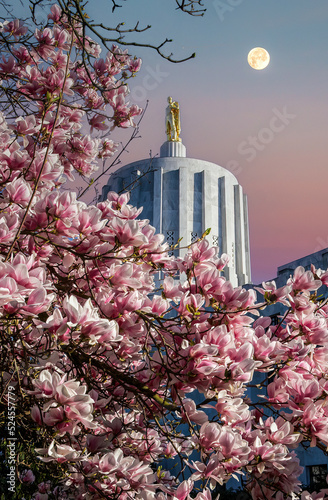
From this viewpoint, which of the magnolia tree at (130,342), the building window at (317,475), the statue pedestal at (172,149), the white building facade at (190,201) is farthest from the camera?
the statue pedestal at (172,149)

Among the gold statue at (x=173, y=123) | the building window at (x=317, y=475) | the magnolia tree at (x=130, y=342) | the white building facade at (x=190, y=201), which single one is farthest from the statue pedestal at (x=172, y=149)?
the magnolia tree at (x=130, y=342)

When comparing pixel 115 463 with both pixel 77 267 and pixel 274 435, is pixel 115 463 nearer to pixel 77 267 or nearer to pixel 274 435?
pixel 274 435

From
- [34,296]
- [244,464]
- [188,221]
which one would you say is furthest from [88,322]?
[188,221]

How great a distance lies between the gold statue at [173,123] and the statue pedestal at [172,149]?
1.21 ft

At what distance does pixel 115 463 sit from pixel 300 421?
0.91 m

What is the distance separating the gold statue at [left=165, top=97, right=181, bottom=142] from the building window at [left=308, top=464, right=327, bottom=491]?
23.1m

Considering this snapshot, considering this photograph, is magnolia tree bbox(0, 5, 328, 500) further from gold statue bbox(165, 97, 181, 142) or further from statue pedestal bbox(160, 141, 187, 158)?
gold statue bbox(165, 97, 181, 142)

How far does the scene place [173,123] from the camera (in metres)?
28.6

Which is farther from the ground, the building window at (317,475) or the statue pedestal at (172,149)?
the statue pedestal at (172,149)

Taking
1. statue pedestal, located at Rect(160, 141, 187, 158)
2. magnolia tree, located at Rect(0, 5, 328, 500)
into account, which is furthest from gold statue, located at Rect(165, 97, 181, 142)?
magnolia tree, located at Rect(0, 5, 328, 500)

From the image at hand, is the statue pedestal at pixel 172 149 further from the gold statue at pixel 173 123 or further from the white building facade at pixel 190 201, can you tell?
the gold statue at pixel 173 123

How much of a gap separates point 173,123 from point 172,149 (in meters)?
1.63

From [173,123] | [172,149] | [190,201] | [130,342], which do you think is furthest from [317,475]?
[173,123]

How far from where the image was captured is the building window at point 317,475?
8383 mm
